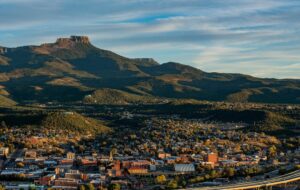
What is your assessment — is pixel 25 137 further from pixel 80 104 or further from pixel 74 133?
pixel 80 104

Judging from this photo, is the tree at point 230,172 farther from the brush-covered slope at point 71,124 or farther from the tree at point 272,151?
the brush-covered slope at point 71,124

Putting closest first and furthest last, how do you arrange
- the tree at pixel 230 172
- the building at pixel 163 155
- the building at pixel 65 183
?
the building at pixel 65 183 < the tree at pixel 230 172 < the building at pixel 163 155

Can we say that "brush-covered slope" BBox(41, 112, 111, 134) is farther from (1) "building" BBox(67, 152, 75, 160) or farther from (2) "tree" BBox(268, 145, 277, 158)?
(2) "tree" BBox(268, 145, 277, 158)

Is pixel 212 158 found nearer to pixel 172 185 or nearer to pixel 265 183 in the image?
pixel 265 183

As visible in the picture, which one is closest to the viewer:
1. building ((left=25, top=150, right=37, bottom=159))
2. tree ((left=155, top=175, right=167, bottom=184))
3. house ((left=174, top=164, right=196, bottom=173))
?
tree ((left=155, top=175, right=167, bottom=184))

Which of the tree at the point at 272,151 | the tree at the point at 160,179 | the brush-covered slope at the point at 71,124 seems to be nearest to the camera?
the tree at the point at 160,179

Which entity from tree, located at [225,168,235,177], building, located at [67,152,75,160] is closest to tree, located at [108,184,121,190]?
tree, located at [225,168,235,177]

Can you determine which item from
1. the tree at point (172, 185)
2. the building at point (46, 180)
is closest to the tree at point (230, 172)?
the tree at point (172, 185)

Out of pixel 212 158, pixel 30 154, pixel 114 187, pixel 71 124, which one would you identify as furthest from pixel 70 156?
pixel 71 124

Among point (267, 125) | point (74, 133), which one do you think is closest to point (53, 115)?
point (74, 133)

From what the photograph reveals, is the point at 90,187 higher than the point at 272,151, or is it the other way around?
the point at 272,151

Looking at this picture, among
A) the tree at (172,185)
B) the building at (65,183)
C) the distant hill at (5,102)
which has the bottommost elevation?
the building at (65,183)
